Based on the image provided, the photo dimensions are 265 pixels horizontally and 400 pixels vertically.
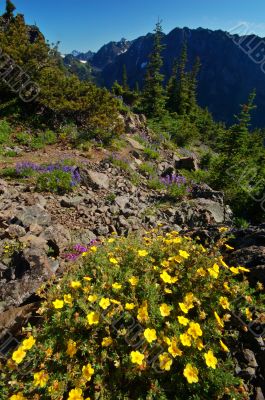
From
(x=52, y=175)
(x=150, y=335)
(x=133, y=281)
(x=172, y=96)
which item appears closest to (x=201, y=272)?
(x=133, y=281)

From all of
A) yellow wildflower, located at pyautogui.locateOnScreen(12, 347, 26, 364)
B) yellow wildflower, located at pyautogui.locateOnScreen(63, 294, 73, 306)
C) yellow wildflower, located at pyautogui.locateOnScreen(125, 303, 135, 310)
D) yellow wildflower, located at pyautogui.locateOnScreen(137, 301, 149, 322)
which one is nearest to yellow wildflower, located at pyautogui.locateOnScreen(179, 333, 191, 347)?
yellow wildflower, located at pyautogui.locateOnScreen(137, 301, 149, 322)

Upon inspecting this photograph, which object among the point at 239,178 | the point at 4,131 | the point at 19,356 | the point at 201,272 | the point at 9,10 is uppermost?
the point at 9,10

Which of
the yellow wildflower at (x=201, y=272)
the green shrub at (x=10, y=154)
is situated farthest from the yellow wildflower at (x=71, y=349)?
the green shrub at (x=10, y=154)

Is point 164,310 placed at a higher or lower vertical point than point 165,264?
lower

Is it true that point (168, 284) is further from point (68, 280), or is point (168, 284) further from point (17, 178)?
point (17, 178)

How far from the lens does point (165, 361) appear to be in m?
2.93

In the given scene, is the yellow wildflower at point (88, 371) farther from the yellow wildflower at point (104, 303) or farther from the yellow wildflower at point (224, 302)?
the yellow wildflower at point (224, 302)

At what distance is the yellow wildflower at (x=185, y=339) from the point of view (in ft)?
10.0

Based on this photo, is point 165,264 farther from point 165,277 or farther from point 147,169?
point 147,169

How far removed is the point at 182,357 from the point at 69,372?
47.9 inches

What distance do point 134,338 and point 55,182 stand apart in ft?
20.9

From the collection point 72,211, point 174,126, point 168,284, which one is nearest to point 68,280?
point 168,284

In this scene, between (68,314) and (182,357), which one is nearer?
(182,357)

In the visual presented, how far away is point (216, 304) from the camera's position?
147 inches
